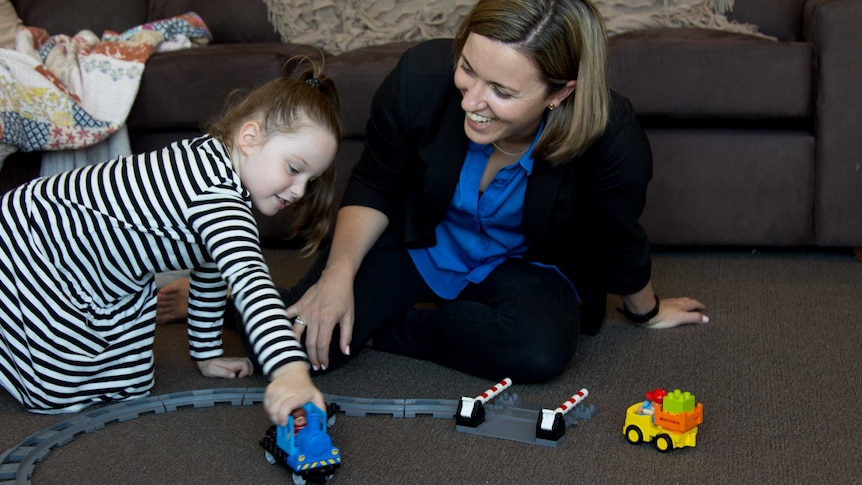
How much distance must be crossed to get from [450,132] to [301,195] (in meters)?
0.27

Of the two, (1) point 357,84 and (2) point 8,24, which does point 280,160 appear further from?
(2) point 8,24

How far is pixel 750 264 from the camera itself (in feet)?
6.85

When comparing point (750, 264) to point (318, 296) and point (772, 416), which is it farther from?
point (318, 296)

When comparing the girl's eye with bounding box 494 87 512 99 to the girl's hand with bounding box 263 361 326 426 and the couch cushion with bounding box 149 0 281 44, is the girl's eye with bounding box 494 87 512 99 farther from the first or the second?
the couch cushion with bounding box 149 0 281 44

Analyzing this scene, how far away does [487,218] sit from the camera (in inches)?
61.4

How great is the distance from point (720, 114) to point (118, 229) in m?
1.27

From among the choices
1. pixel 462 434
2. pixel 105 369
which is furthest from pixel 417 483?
pixel 105 369

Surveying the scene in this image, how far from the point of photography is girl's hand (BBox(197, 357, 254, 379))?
1.55 metres

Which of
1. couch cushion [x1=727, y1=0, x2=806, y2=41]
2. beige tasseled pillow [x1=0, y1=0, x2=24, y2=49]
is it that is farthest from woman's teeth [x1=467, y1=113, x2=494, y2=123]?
beige tasseled pillow [x1=0, y1=0, x2=24, y2=49]

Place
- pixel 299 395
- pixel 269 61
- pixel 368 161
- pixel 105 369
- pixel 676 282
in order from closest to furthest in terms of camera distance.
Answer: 1. pixel 299 395
2. pixel 105 369
3. pixel 368 161
4. pixel 676 282
5. pixel 269 61

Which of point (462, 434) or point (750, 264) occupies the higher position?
point (462, 434)

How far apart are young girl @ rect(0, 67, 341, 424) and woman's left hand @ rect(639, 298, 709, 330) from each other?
686mm

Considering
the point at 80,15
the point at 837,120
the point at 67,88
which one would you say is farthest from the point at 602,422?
the point at 80,15

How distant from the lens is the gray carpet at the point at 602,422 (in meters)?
1.24
